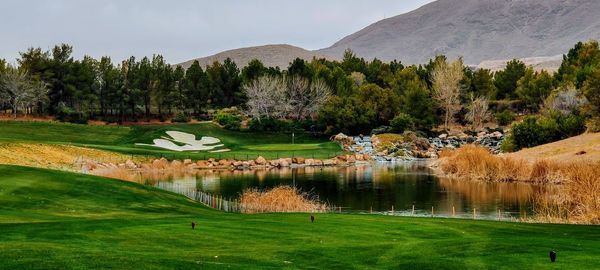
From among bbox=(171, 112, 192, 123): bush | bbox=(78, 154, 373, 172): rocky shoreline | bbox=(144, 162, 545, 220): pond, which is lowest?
bbox=(144, 162, 545, 220): pond

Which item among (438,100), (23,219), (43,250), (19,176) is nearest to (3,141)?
(19,176)

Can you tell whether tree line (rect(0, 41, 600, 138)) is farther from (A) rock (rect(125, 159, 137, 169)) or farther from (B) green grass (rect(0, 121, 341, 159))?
(A) rock (rect(125, 159, 137, 169))

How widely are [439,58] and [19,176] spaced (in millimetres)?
106770

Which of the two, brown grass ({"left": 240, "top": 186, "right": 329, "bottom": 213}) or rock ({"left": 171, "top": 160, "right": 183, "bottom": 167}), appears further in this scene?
rock ({"left": 171, "top": 160, "right": 183, "bottom": 167})

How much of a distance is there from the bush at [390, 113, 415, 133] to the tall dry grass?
977 inches

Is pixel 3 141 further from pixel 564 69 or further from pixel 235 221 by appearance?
pixel 564 69

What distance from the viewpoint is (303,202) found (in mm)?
38469

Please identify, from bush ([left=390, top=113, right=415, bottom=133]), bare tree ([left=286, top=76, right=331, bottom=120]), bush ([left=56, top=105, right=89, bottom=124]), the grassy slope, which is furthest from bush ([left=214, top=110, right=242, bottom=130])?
the grassy slope

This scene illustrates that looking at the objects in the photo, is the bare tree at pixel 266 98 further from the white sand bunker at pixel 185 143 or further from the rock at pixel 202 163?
the rock at pixel 202 163

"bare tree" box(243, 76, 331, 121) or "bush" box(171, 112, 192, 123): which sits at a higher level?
"bare tree" box(243, 76, 331, 121)

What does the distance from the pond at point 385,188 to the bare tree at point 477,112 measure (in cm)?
4336

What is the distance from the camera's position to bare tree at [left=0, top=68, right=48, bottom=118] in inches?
3920

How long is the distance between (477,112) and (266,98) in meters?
38.6

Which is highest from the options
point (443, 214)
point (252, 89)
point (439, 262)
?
point (252, 89)
